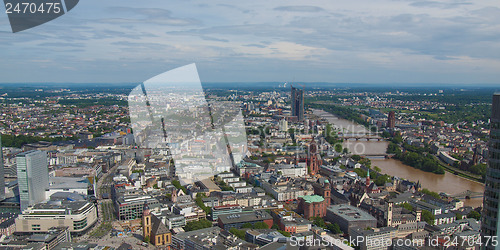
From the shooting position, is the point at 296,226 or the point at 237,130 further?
the point at 237,130

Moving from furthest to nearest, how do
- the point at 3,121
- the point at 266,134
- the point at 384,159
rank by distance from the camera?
the point at 3,121 → the point at 266,134 → the point at 384,159

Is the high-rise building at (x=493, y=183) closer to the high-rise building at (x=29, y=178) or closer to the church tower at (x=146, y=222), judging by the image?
the church tower at (x=146, y=222)

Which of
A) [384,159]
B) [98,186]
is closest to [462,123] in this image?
[384,159]

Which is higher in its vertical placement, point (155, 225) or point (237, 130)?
point (237, 130)

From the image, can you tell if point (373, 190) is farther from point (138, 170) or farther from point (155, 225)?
point (138, 170)
